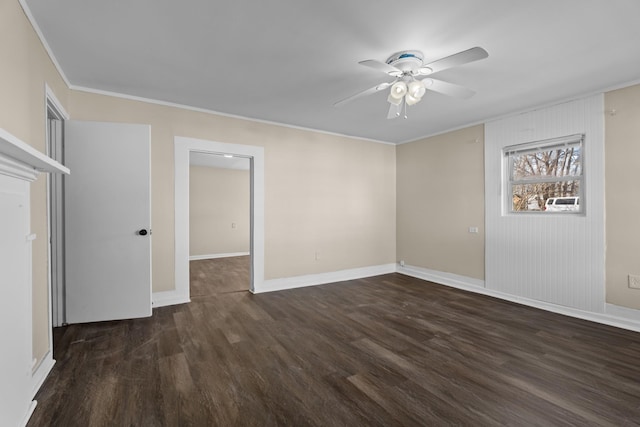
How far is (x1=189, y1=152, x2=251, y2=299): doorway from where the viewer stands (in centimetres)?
695

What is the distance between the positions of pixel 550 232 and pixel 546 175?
737 millimetres

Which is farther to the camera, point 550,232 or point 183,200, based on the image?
point 183,200

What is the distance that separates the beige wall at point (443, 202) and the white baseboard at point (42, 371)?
477 centimetres

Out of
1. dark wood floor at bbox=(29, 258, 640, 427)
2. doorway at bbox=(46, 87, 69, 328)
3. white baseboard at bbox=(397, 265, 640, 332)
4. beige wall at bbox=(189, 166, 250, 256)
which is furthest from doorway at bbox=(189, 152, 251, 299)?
white baseboard at bbox=(397, 265, 640, 332)

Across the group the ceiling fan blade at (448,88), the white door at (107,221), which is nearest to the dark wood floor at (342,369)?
the white door at (107,221)

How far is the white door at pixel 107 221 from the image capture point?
2918 mm

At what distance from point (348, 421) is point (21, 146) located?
6.39 feet

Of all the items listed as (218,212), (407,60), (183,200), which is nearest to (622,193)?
(407,60)

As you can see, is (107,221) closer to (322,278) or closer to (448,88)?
(322,278)

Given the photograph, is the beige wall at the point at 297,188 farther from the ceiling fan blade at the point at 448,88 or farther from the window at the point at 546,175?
the ceiling fan blade at the point at 448,88

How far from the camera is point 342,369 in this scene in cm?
215

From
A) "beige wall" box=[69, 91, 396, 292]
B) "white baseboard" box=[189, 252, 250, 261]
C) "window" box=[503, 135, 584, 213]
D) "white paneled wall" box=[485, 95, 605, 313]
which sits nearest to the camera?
"white paneled wall" box=[485, 95, 605, 313]

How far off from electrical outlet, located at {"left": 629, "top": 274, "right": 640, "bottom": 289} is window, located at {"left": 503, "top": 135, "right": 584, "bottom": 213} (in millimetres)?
819

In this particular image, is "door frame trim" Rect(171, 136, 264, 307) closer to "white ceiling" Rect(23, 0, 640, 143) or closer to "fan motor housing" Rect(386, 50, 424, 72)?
"white ceiling" Rect(23, 0, 640, 143)
